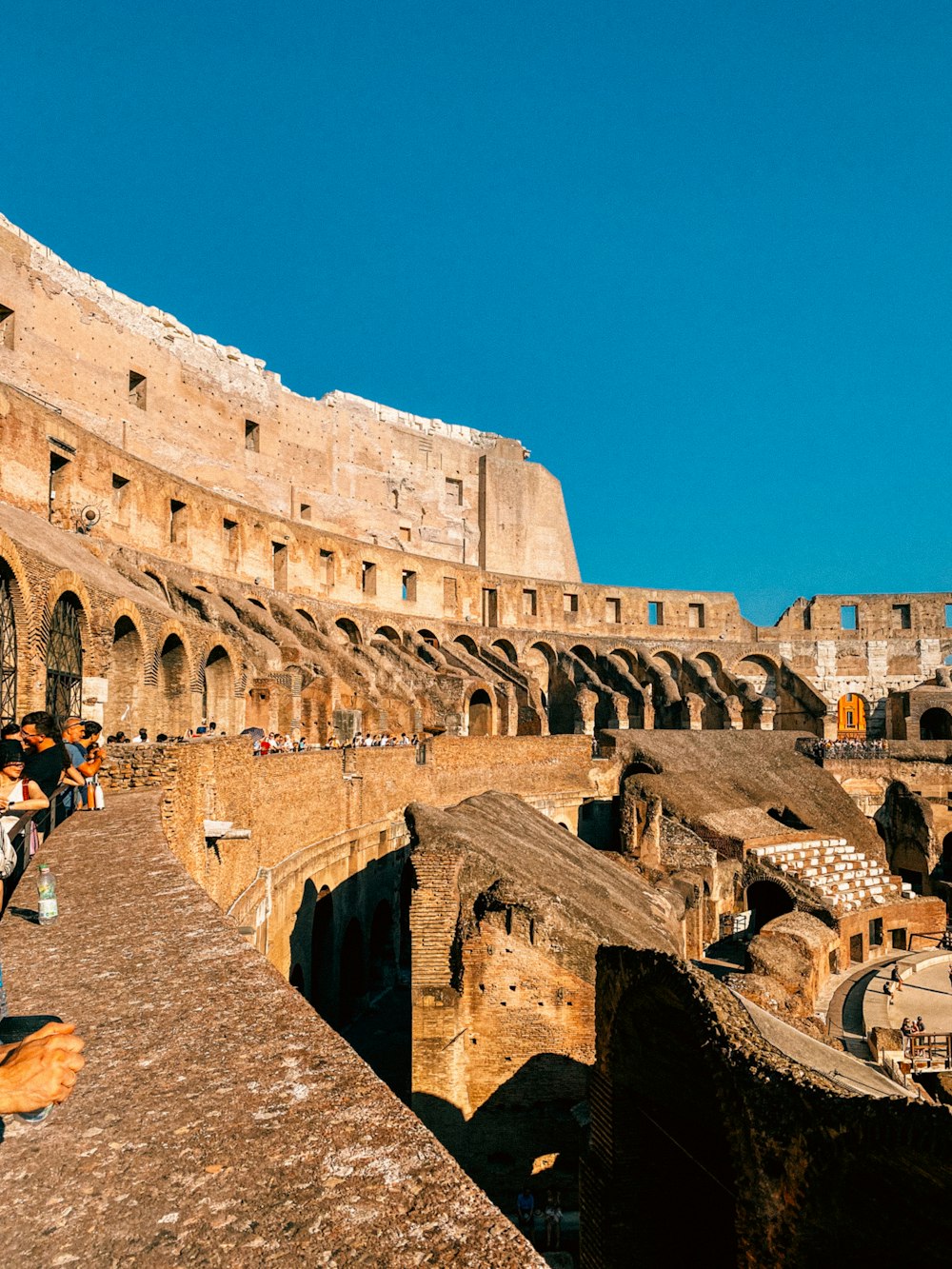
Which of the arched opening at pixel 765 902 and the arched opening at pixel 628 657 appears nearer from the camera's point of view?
the arched opening at pixel 765 902

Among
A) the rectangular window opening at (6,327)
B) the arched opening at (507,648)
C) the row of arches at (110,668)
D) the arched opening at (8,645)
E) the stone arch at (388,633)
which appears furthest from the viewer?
the arched opening at (507,648)

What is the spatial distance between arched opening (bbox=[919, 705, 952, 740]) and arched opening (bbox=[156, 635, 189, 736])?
32487mm

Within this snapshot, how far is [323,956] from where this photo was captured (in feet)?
45.0

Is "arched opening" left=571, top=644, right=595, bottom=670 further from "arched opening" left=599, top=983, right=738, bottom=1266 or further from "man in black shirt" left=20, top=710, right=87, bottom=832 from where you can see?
"man in black shirt" left=20, top=710, right=87, bottom=832

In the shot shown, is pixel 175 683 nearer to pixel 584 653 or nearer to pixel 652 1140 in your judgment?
pixel 652 1140

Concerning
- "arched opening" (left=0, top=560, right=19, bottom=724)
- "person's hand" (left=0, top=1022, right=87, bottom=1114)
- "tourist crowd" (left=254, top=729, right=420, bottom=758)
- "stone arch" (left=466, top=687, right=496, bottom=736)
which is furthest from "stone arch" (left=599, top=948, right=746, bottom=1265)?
"stone arch" (left=466, top=687, right=496, bottom=736)

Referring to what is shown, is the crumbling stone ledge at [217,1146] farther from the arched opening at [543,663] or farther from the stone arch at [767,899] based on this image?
the arched opening at [543,663]

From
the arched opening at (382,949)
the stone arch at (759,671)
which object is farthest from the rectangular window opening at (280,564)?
the stone arch at (759,671)

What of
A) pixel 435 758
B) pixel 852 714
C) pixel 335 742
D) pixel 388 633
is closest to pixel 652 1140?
pixel 435 758

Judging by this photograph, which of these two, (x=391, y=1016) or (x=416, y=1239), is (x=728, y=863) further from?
(x=416, y=1239)

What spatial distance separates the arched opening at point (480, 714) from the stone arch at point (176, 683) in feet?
47.6

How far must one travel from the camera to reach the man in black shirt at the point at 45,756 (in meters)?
5.08

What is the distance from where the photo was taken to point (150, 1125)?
7.96 feet

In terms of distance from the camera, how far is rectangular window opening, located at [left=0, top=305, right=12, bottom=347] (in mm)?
26984
